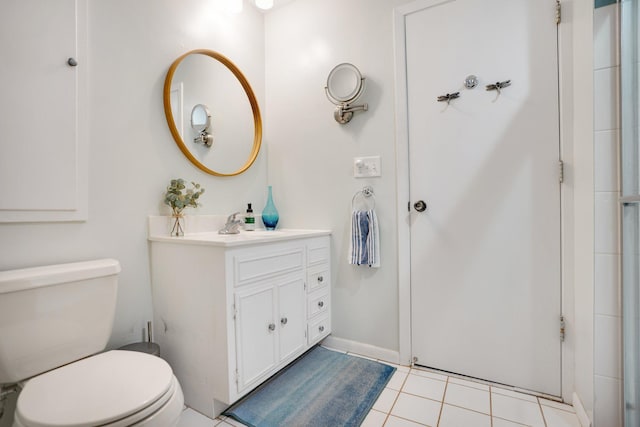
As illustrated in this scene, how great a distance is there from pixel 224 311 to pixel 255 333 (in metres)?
0.22

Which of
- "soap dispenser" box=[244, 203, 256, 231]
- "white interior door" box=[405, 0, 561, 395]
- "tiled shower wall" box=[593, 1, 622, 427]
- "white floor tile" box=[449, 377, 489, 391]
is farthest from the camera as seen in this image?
"soap dispenser" box=[244, 203, 256, 231]

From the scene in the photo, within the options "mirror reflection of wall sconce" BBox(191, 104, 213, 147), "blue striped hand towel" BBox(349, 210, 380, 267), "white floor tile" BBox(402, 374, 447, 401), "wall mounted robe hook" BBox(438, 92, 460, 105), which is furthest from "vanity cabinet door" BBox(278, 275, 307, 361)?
"wall mounted robe hook" BBox(438, 92, 460, 105)

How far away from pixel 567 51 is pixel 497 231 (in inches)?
33.8

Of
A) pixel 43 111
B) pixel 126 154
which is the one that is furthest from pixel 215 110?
pixel 43 111

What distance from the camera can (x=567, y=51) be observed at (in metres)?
1.37

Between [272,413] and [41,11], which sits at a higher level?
[41,11]

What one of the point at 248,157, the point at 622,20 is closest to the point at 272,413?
the point at 248,157

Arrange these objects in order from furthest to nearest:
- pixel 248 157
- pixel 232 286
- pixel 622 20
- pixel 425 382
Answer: pixel 248 157 < pixel 425 382 < pixel 232 286 < pixel 622 20

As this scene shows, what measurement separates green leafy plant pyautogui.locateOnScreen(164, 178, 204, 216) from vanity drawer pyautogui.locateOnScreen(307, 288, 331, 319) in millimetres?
850

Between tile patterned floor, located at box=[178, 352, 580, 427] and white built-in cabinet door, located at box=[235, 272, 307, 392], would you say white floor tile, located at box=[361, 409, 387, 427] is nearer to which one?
tile patterned floor, located at box=[178, 352, 580, 427]

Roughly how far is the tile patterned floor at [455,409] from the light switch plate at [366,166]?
3.80ft

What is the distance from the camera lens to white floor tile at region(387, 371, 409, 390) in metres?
1.58

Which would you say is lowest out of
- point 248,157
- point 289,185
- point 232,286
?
point 232,286

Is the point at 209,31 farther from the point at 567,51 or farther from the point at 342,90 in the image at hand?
the point at 567,51
